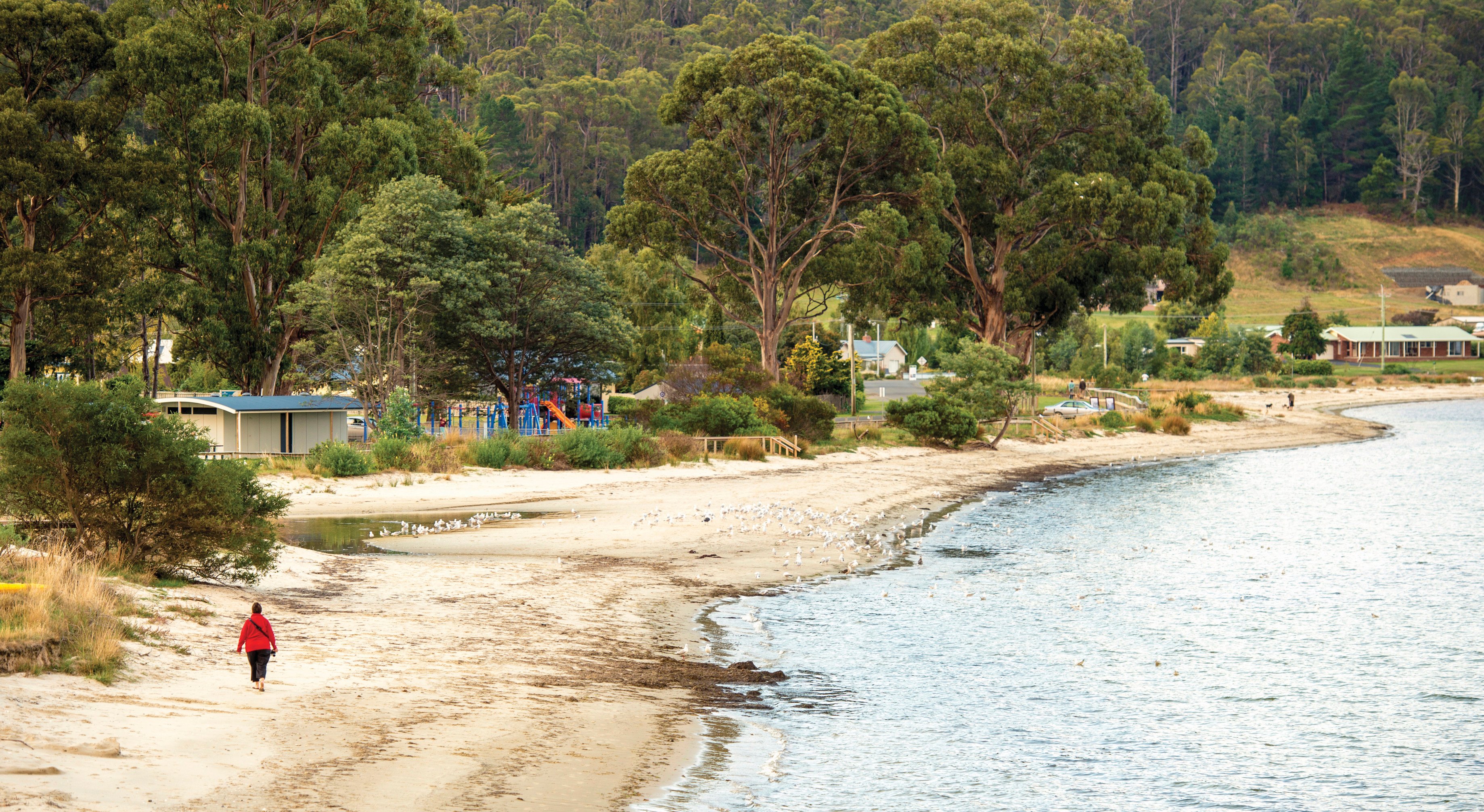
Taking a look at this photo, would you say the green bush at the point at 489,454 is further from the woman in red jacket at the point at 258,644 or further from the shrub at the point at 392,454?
the woman in red jacket at the point at 258,644

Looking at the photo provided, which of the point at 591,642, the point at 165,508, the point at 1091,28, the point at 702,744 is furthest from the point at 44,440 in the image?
the point at 1091,28

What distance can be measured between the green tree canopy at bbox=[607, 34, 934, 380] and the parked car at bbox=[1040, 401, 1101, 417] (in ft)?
63.7

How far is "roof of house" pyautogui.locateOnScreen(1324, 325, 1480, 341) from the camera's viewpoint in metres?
138

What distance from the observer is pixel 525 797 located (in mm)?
10844

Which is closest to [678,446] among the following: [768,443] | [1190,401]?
[768,443]

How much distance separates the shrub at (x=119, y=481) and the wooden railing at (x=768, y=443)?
2834cm

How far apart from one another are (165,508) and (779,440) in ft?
103

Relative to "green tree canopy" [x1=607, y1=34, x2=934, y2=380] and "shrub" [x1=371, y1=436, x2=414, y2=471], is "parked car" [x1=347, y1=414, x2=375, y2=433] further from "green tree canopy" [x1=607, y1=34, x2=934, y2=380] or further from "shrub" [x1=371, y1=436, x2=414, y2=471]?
"green tree canopy" [x1=607, y1=34, x2=934, y2=380]

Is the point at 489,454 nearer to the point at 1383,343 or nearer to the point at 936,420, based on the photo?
the point at 936,420

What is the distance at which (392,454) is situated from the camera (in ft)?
123

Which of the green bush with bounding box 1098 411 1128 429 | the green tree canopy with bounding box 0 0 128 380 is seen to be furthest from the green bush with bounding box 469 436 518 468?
the green bush with bounding box 1098 411 1128 429

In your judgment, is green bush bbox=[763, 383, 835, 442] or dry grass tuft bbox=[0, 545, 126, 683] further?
green bush bbox=[763, 383, 835, 442]

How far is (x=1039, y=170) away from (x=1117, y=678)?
5437 centimetres

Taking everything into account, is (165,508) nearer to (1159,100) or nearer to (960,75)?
(960,75)
